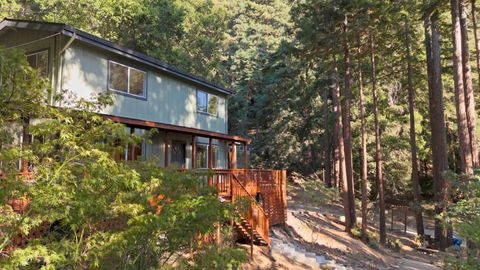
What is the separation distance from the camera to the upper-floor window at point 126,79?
1281 centimetres

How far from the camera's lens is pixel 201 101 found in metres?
17.9

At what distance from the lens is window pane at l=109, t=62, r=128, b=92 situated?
12812 mm

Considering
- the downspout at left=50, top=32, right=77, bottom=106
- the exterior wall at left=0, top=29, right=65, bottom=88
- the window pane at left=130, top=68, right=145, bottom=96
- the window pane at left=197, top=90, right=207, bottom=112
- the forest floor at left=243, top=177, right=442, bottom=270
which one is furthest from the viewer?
the window pane at left=197, top=90, right=207, bottom=112

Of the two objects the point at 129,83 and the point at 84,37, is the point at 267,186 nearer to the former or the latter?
the point at 129,83

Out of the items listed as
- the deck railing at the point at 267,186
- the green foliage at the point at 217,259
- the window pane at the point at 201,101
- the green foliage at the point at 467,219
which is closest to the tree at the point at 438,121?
the green foliage at the point at 467,219

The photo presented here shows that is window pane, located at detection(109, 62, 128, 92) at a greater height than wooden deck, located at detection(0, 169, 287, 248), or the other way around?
window pane, located at detection(109, 62, 128, 92)

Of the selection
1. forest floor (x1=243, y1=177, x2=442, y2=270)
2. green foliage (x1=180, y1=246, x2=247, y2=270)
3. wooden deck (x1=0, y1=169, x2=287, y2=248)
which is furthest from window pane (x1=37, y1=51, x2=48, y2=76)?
green foliage (x1=180, y1=246, x2=247, y2=270)

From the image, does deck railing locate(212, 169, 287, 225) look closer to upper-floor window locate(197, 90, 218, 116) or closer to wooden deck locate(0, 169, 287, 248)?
wooden deck locate(0, 169, 287, 248)

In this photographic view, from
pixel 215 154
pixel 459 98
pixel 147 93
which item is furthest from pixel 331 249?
pixel 147 93

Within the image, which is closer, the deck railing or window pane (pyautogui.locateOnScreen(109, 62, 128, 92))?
window pane (pyautogui.locateOnScreen(109, 62, 128, 92))

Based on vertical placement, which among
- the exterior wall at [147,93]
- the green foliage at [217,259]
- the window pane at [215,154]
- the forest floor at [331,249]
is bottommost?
the forest floor at [331,249]

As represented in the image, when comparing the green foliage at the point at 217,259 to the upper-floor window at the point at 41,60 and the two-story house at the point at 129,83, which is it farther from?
the upper-floor window at the point at 41,60

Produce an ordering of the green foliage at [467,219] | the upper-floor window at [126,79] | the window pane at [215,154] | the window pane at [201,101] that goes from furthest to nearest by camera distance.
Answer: the window pane at [215,154] < the window pane at [201,101] < the upper-floor window at [126,79] < the green foliage at [467,219]

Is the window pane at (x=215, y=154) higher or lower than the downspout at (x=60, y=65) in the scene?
lower
